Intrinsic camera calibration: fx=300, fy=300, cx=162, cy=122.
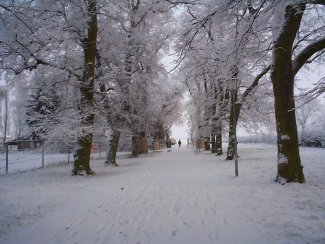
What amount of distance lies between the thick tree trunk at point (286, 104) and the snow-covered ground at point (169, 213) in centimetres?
57

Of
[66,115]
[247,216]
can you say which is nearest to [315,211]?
[247,216]

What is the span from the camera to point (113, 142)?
18.8 metres

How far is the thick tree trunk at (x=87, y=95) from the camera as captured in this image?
42.9 ft

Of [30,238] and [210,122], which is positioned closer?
[30,238]

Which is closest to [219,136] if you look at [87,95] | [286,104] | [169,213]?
[87,95]

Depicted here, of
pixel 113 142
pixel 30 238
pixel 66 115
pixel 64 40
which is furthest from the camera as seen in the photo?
pixel 113 142

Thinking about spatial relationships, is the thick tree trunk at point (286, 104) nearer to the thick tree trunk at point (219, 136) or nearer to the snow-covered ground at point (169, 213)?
the snow-covered ground at point (169, 213)

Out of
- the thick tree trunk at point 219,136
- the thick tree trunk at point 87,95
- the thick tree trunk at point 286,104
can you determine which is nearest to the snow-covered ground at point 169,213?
the thick tree trunk at point 286,104

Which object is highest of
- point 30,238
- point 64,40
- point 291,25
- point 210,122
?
point 64,40

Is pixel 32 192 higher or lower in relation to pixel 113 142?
lower

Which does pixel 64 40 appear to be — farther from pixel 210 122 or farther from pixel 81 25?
pixel 210 122

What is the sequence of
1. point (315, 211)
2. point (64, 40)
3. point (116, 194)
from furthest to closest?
point (64, 40)
point (116, 194)
point (315, 211)

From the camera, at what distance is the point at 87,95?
13648 mm

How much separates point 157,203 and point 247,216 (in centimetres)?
232
